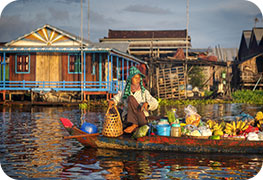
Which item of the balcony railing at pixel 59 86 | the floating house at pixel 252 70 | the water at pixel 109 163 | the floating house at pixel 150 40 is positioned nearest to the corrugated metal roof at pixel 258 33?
the floating house at pixel 252 70

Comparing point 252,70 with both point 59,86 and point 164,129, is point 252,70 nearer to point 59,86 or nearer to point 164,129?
point 59,86

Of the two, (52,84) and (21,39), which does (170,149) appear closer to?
(52,84)

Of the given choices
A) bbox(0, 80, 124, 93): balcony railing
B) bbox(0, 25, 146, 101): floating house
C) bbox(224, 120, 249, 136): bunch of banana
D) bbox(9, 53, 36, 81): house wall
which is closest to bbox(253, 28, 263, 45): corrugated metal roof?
bbox(0, 25, 146, 101): floating house

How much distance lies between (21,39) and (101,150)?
53.5 ft

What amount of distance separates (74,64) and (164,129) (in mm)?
14419

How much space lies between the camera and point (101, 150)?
6930 mm

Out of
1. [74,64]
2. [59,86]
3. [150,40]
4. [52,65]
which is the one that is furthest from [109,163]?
[150,40]

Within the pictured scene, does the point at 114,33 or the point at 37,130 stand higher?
the point at 114,33

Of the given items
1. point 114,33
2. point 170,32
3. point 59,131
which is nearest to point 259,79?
point 170,32

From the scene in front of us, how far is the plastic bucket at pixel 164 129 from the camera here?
22.7 feet

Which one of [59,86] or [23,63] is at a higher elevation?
[23,63]

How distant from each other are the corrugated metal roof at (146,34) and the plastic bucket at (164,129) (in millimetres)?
30479

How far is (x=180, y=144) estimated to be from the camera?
21.8 ft

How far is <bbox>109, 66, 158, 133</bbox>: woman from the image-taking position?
721 cm
